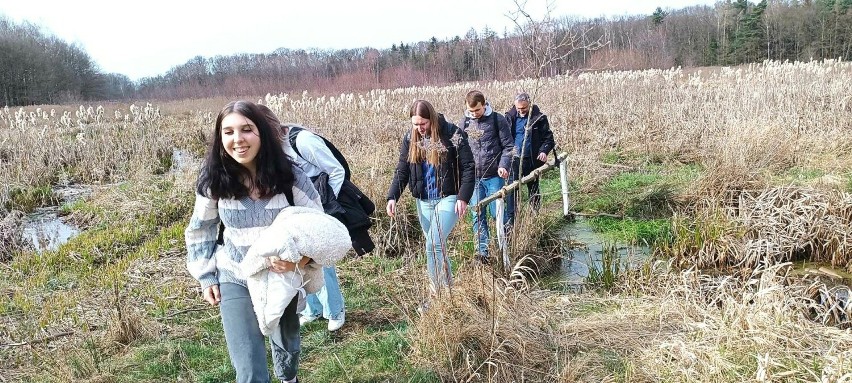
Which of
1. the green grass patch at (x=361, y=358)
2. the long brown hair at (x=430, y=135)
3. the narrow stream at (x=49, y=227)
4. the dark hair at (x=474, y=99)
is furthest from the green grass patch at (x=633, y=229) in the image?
the narrow stream at (x=49, y=227)

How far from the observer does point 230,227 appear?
89.4 inches

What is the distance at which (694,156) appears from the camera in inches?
341

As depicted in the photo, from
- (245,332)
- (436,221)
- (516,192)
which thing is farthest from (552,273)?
(245,332)

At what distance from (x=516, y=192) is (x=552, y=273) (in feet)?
2.69

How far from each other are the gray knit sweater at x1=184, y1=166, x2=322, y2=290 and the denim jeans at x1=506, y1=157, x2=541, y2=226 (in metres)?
2.68

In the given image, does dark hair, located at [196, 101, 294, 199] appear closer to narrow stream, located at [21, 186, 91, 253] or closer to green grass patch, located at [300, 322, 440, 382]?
green grass patch, located at [300, 322, 440, 382]

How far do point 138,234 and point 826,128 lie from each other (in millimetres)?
10155

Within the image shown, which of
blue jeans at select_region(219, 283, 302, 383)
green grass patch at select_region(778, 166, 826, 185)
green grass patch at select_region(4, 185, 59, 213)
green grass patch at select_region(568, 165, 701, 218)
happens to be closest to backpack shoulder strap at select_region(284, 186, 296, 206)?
blue jeans at select_region(219, 283, 302, 383)

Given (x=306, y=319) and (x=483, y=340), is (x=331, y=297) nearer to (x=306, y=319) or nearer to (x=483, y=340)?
(x=306, y=319)

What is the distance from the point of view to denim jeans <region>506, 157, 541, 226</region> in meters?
4.95

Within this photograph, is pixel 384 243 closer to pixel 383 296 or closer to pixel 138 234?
pixel 383 296

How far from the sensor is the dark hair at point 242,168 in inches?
86.1

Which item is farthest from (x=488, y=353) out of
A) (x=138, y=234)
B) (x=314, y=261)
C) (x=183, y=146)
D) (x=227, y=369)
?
(x=183, y=146)

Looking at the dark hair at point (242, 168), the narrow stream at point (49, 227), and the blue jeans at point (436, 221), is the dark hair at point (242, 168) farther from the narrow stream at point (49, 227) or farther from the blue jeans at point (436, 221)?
the narrow stream at point (49, 227)
